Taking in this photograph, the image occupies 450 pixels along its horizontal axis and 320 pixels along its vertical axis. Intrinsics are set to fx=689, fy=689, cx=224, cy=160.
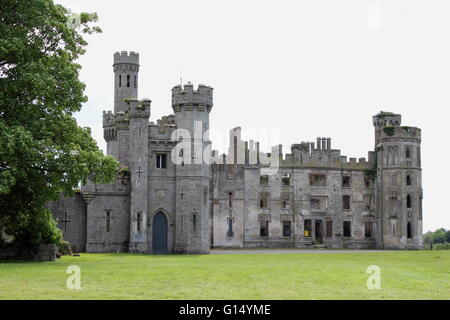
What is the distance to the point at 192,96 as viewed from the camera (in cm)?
5062

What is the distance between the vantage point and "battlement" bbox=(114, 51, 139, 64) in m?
61.9

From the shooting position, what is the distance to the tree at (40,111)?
27656 mm

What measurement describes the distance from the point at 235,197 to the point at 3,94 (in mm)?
39461

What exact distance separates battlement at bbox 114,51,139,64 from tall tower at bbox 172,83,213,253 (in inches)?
510

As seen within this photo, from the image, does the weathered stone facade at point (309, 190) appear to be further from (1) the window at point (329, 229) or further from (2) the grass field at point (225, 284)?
(2) the grass field at point (225, 284)

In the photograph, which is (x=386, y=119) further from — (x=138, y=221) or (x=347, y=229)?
(x=138, y=221)

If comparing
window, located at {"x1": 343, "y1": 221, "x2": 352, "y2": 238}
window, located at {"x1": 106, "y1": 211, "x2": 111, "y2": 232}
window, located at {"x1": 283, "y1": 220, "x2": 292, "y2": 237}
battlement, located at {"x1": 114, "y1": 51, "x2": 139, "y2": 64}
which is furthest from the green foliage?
window, located at {"x1": 106, "y1": 211, "x2": 111, "y2": 232}

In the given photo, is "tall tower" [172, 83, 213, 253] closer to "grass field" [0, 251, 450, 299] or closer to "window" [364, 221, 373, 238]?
"window" [364, 221, 373, 238]

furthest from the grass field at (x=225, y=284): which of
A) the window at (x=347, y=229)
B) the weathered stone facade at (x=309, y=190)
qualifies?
the window at (x=347, y=229)

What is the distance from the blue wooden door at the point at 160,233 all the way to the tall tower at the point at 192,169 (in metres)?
1.02

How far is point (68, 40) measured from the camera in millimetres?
30219
